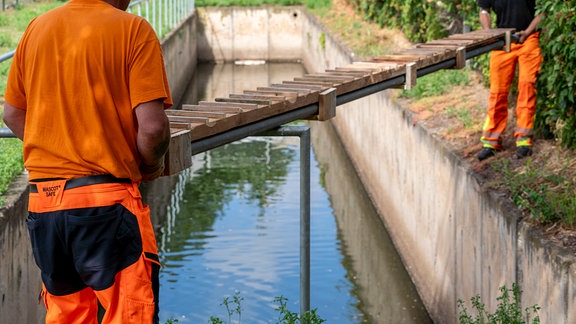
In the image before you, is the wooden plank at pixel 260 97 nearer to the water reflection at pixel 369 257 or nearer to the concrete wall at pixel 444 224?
the concrete wall at pixel 444 224

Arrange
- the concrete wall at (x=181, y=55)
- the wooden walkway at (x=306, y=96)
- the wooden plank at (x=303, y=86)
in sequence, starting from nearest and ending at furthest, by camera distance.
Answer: the wooden walkway at (x=306, y=96) → the wooden plank at (x=303, y=86) → the concrete wall at (x=181, y=55)

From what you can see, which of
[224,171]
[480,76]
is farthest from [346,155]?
[480,76]

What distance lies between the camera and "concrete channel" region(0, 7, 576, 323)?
266 inches

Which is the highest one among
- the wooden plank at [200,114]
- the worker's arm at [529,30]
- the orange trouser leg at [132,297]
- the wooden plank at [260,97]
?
the worker's arm at [529,30]

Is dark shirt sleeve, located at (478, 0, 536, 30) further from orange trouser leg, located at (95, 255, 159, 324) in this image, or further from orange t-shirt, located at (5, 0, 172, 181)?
orange trouser leg, located at (95, 255, 159, 324)

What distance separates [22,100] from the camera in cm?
436

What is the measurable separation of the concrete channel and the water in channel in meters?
0.28

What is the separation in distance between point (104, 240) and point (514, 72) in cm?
569

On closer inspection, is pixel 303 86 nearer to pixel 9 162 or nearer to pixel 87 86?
pixel 9 162

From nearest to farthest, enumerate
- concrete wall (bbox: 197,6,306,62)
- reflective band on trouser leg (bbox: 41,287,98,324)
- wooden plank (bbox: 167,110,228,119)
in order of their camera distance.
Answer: reflective band on trouser leg (bbox: 41,287,98,324) → wooden plank (bbox: 167,110,228,119) → concrete wall (bbox: 197,6,306,62)

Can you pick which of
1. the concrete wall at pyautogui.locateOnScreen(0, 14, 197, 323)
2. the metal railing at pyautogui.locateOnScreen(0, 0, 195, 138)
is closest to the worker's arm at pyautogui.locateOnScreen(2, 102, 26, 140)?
the concrete wall at pyautogui.locateOnScreen(0, 14, 197, 323)

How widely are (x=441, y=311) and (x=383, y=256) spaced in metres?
2.54

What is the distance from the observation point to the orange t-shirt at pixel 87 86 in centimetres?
395

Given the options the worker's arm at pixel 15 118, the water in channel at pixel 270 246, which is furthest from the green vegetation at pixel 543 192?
the worker's arm at pixel 15 118
